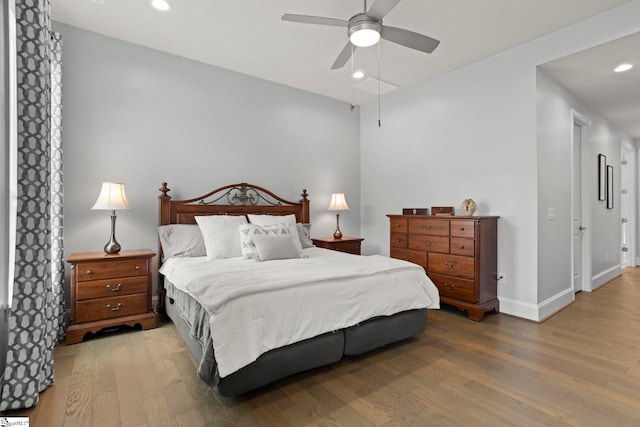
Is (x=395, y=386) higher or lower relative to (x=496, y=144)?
lower

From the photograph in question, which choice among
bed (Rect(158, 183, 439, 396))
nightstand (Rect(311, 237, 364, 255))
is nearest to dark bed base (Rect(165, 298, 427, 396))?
bed (Rect(158, 183, 439, 396))

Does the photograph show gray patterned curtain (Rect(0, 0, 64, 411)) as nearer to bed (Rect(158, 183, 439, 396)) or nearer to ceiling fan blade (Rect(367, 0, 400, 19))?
bed (Rect(158, 183, 439, 396))

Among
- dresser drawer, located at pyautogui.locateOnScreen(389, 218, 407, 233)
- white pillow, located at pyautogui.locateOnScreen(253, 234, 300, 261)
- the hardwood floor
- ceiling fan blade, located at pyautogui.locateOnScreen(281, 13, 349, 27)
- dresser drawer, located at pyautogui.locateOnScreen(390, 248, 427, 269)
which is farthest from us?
dresser drawer, located at pyautogui.locateOnScreen(389, 218, 407, 233)

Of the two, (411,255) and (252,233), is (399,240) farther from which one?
(252,233)

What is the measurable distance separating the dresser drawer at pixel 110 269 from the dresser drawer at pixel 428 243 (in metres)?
3.10

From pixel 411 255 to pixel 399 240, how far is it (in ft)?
0.90

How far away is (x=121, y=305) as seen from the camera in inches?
119

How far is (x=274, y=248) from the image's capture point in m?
3.19

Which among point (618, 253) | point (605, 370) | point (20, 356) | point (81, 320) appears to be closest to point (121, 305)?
point (81, 320)

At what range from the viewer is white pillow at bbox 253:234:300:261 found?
3.15 m

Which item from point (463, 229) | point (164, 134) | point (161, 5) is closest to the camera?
point (161, 5)

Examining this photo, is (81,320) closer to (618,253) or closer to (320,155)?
(320,155)

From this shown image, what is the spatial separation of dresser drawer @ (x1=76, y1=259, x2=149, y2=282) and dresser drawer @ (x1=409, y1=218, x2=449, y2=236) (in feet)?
10.2

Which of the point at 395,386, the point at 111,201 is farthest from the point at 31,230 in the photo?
the point at 395,386
